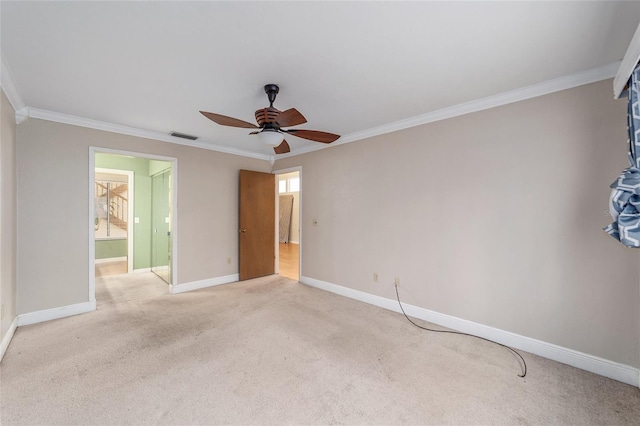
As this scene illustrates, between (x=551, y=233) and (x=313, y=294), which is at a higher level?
(x=551, y=233)

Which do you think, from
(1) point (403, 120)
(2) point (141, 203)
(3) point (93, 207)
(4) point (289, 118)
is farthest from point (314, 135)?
(2) point (141, 203)

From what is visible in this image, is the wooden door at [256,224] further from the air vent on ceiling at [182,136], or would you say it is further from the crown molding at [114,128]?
the air vent on ceiling at [182,136]

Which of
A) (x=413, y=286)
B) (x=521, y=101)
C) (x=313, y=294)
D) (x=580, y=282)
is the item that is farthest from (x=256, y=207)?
(x=580, y=282)

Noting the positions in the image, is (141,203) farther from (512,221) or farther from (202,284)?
(512,221)

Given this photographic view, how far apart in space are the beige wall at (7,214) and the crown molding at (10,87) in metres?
0.06

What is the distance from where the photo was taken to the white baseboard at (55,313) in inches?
118

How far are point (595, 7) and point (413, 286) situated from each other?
2787 mm

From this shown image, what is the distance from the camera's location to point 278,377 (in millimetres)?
2109

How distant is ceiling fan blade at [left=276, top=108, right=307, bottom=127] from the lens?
2232 mm

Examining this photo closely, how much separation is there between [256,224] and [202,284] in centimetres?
138

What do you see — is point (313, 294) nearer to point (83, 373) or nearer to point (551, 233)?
point (83, 373)

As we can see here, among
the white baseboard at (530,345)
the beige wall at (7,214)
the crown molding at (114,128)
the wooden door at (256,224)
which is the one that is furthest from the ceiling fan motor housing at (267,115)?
the white baseboard at (530,345)

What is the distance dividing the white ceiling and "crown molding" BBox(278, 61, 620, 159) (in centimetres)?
8

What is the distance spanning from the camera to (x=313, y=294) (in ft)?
13.7
